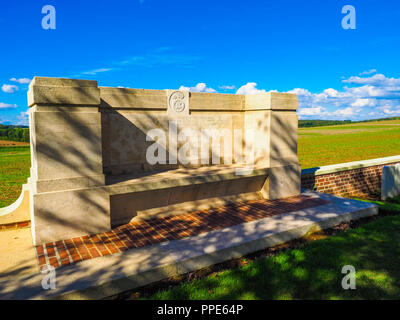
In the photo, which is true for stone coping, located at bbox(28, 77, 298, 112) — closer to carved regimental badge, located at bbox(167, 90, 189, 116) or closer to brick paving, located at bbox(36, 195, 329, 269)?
carved regimental badge, located at bbox(167, 90, 189, 116)

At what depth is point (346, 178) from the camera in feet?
30.7

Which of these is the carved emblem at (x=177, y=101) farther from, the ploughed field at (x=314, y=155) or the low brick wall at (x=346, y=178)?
the ploughed field at (x=314, y=155)

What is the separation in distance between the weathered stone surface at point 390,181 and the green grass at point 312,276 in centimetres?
432

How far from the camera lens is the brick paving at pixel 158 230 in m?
4.41

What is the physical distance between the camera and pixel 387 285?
3.75m

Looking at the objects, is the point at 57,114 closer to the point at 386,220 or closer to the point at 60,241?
the point at 60,241

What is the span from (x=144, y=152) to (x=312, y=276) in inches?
160

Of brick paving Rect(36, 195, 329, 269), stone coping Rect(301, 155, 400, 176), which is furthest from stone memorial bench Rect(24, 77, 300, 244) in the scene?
stone coping Rect(301, 155, 400, 176)

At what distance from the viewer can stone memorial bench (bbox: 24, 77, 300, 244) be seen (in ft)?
15.8

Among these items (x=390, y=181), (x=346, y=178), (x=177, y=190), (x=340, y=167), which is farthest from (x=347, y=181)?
(x=177, y=190)

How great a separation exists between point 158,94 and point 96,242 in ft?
10.7

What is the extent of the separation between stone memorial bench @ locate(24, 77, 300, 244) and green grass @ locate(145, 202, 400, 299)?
230 centimetres

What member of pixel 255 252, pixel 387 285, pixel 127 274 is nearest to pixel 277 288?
pixel 255 252

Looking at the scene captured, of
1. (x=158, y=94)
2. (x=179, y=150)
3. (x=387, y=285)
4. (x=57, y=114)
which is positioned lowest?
(x=387, y=285)
